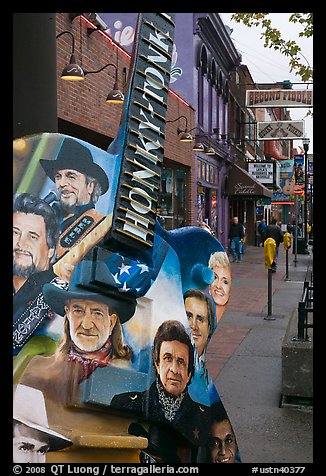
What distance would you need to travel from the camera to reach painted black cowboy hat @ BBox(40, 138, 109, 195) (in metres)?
3.05

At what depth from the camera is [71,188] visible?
3084 mm

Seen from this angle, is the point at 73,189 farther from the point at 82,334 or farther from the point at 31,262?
the point at 82,334

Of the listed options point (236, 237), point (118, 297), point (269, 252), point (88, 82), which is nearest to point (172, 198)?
point (269, 252)

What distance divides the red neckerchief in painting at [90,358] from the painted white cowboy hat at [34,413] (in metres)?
0.24

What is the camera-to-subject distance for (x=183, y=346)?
3322mm

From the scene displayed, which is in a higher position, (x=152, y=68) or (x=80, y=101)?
(x=80, y=101)

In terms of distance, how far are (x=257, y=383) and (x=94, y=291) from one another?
12.3ft

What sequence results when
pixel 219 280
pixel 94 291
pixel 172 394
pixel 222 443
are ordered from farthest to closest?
pixel 219 280 < pixel 222 443 < pixel 172 394 < pixel 94 291

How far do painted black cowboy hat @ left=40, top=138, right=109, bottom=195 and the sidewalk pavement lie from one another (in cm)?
246
